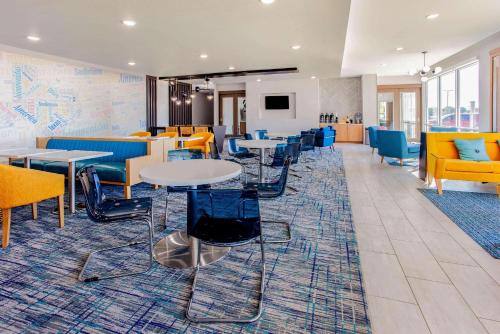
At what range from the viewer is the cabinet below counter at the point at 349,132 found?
1305cm

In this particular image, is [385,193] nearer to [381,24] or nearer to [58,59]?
[381,24]

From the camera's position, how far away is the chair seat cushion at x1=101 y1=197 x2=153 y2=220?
2.33 metres

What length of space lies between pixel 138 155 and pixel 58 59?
4.82 metres

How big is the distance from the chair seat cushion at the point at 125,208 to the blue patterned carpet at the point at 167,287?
17.7 inches

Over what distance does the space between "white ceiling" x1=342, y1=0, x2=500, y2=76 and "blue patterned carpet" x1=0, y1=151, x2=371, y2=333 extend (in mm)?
4197

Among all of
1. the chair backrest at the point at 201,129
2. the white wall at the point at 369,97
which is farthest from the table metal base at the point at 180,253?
the white wall at the point at 369,97

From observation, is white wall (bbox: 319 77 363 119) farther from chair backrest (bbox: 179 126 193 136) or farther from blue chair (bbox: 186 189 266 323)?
blue chair (bbox: 186 189 266 323)

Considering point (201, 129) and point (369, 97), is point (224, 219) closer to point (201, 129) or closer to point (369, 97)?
point (201, 129)

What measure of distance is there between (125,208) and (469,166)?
15.7 feet

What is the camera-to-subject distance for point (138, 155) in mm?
5195

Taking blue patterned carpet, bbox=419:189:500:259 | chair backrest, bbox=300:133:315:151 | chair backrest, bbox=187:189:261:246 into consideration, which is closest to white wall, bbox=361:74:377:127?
chair backrest, bbox=300:133:315:151

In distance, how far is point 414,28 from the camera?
6.38 meters

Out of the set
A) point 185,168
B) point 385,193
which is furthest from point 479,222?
point 185,168

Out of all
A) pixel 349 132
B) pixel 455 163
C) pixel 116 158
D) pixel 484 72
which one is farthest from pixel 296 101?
pixel 116 158
